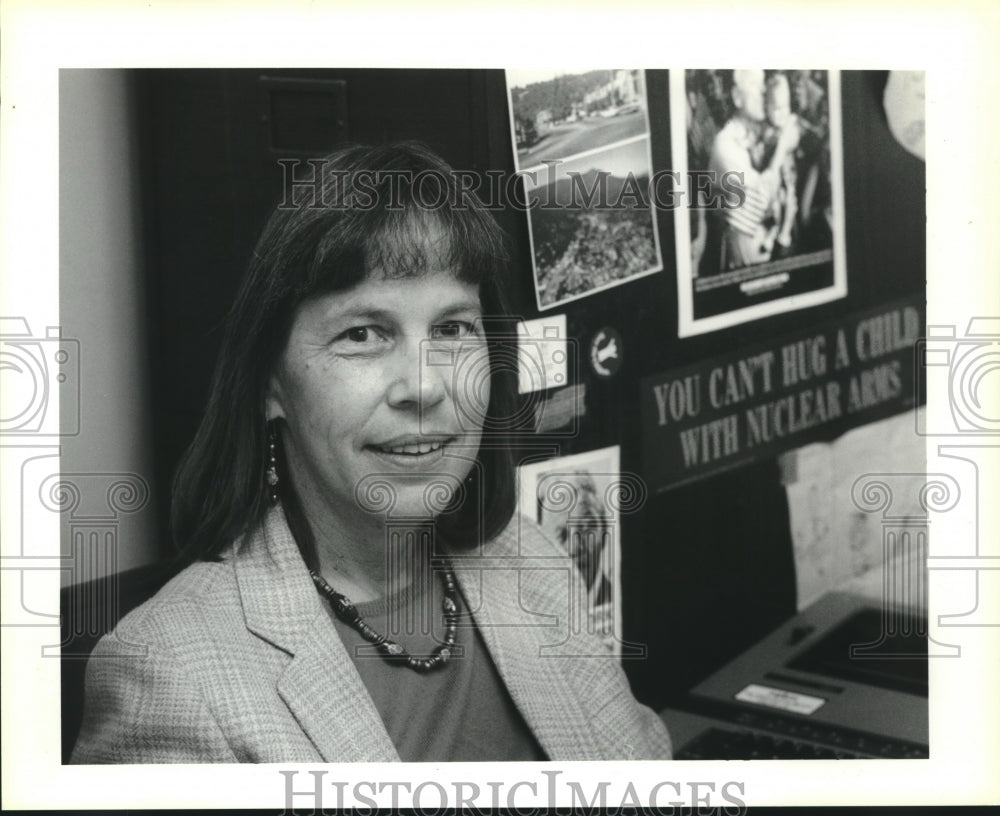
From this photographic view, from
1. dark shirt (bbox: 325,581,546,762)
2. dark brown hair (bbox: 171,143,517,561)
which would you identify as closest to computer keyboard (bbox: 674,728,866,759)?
dark shirt (bbox: 325,581,546,762)

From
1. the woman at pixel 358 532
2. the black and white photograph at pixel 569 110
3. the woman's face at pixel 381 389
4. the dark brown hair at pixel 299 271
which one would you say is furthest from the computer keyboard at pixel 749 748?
the black and white photograph at pixel 569 110

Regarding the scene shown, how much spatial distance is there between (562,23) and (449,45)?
0.68 ft

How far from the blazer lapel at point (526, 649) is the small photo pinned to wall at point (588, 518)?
0.06 metres

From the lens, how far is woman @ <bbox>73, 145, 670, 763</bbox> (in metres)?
1.97

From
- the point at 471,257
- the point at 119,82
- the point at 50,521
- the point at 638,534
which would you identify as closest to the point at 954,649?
the point at 638,534

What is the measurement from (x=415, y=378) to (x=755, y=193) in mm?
739

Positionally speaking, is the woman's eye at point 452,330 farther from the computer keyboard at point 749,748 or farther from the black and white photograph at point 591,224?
the computer keyboard at point 749,748

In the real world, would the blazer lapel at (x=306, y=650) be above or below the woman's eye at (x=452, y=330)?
below

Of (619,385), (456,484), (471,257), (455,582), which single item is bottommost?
(455,582)

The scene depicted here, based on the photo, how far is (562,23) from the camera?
6.98ft

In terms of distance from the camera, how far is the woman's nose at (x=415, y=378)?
2020mm

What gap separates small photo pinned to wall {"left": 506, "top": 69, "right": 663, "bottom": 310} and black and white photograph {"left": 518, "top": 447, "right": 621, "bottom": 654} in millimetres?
303

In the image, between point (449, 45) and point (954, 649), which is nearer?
point (449, 45)

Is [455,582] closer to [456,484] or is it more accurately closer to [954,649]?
[456,484]
